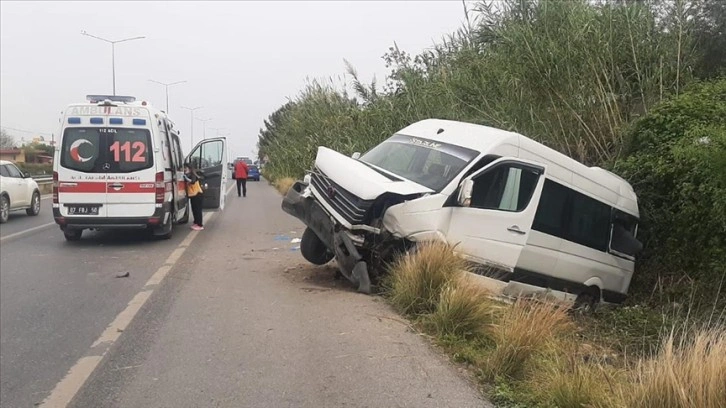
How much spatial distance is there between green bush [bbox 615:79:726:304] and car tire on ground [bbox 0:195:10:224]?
1548 cm

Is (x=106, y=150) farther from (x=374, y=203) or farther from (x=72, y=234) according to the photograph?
(x=374, y=203)

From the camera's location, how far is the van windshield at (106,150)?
12.3 metres

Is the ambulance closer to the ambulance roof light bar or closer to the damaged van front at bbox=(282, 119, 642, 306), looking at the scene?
the ambulance roof light bar

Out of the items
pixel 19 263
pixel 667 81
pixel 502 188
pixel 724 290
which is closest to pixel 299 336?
pixel 502 188

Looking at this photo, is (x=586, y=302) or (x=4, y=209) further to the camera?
(x=4, y=209)

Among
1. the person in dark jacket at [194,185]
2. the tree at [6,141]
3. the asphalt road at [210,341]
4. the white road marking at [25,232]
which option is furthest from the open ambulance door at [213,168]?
the tree at [6,141]

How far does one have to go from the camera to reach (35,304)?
7805 millimetres

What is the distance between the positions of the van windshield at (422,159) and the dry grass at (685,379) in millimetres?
4307

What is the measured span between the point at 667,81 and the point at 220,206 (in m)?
10.2

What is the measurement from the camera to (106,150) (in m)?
12.4

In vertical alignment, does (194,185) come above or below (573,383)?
above

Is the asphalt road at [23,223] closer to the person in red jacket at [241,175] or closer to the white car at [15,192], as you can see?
the white car at [15,192]

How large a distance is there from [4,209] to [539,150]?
15.1 meters

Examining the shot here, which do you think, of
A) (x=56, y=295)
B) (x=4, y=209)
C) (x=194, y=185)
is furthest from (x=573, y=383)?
(x=4, y=209)
